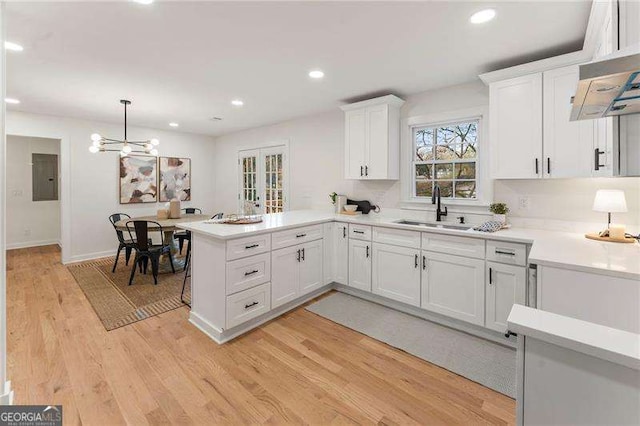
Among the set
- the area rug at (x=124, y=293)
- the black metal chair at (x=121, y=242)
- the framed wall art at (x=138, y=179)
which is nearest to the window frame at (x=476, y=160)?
the area rug at (x=124, y=293)

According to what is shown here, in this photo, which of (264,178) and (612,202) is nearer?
(612,202)

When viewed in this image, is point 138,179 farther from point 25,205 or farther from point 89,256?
point 25,205

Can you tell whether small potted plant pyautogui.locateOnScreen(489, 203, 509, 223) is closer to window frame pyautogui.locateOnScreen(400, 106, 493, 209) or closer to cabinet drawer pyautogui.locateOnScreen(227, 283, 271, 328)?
window frame pyautogui.locateOnScreen(400, 106, 493, 209)

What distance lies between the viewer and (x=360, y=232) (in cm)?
346

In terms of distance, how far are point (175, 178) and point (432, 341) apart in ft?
19.1

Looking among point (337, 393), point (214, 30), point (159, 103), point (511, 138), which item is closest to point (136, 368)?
point (337, 393)

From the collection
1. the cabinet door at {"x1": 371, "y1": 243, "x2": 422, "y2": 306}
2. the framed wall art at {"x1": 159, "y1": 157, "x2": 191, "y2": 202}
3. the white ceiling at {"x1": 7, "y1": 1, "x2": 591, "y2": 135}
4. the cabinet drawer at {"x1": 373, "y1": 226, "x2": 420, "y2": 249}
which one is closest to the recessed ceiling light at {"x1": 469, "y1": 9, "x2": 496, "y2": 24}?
the white ceiling at {"x1": 7, "y1": 1, "x2": 591, "y2": 135}

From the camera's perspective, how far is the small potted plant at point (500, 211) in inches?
112

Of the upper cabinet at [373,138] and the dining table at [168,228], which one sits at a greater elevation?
the upper cabinet at [373,138]

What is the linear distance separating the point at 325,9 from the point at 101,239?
5.67 meters

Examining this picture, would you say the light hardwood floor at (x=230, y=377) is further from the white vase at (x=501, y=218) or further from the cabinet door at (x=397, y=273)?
the white vase at (x=501, y=218)

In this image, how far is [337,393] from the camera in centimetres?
196

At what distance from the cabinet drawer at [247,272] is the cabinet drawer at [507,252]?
2.04 m
